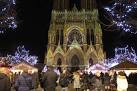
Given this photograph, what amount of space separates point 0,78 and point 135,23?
377 inches

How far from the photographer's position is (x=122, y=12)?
1970cm

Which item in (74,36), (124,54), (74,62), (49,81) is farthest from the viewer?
(124,54)

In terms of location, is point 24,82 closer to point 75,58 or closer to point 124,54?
point 75,58

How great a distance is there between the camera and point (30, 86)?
12555 mm

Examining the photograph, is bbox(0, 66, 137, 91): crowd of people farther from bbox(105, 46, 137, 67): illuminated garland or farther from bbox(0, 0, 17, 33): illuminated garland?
bbox(105, 46, 137, 67): illuminated garland

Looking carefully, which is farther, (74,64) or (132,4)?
(74,64)

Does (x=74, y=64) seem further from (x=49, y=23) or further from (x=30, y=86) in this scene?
(x=30, y=86)

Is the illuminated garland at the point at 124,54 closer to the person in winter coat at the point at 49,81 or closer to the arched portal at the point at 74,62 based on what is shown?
the arched portal at the point at 74,62

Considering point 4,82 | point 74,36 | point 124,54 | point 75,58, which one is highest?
point 74,36

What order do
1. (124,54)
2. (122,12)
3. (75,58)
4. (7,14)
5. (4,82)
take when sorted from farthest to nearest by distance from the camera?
(124,54) → (75,58) → (7,14) → (122,12) → (4,82)

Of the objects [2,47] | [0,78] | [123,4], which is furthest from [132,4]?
[2,47]

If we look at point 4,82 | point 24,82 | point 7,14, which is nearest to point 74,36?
point 7,14

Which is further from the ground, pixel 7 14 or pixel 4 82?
pixel 7 14

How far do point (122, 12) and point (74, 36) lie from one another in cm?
4989
